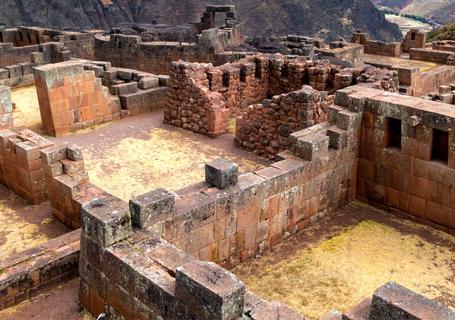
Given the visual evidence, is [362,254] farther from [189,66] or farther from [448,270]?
[189,66]

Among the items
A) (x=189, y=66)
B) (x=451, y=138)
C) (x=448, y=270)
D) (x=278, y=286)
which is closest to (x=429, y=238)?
(x=448, y=270)

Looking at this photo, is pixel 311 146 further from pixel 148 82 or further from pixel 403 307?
pixel 148 82

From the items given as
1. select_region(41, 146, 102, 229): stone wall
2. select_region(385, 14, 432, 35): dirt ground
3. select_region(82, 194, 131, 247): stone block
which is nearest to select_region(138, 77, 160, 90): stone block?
select_region(41, 146, 102, 229): stone wall

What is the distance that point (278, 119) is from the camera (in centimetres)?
1362

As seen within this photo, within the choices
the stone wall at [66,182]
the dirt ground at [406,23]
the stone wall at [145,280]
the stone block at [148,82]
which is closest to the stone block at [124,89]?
the stone block at [148,82]

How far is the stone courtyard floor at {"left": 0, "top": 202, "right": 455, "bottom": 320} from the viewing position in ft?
25.9

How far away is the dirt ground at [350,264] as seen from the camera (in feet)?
26.7

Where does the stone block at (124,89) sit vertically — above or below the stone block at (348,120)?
below

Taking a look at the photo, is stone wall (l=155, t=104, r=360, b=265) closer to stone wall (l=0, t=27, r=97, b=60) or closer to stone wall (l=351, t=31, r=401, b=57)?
stone wall (l=0, t=27, r=97, b=60)

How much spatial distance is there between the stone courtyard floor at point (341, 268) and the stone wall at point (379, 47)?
2417 cm

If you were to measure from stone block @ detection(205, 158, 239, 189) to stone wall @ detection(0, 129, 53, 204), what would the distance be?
4213 mm

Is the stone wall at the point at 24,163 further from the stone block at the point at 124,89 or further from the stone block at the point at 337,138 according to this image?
the stone block at the point at 124,89

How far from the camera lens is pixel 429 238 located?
32.2ft

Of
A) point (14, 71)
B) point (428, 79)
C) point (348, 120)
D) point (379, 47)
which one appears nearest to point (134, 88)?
point (14, 71)
